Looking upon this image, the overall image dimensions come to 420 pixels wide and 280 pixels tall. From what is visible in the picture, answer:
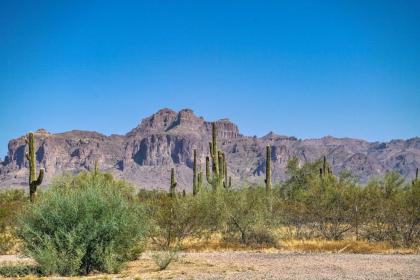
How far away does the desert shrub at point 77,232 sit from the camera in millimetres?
16375

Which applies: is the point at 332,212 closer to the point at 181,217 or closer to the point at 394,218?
the point at 394,218

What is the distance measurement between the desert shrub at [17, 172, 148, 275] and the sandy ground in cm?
86

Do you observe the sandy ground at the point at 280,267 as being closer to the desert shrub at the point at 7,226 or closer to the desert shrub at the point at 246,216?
the desert shrub at the point at 246,216

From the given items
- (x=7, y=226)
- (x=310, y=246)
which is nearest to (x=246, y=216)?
(x=310, y=246)

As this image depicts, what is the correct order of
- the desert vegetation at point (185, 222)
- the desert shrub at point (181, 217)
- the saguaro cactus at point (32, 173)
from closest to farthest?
1. the desert vegetation at point (185, 222)
2. the desert shrub at point (181, 217)
3. the saguaro cactus at point (32, 173)

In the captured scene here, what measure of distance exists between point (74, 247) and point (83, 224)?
2.41ft

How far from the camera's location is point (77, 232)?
16578mm

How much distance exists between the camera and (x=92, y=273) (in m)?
16.9

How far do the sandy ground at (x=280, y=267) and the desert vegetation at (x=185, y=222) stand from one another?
0.66m

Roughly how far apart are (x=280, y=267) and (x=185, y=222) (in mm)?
8841

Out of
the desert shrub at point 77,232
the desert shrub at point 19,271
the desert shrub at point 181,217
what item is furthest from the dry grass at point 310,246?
the desert shrub at point 19,271

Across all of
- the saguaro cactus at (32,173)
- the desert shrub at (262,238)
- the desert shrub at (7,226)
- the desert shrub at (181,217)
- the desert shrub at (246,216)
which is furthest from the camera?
the saguaro cactus at (32,173)

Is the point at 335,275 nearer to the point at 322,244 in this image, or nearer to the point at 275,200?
the point at 322,244

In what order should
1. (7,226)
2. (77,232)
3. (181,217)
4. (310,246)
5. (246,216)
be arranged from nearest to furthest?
1. (77,232)
2. (310,246)
3. (181,217)
4. (246,216)
5. (7,226)
